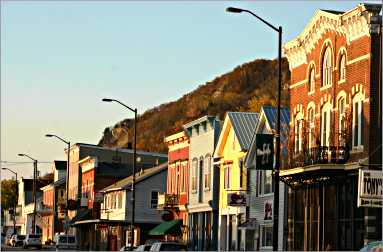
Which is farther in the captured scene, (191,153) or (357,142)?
(191,153)

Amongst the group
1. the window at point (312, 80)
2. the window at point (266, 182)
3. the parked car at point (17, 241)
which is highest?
the window at point (312, 80)

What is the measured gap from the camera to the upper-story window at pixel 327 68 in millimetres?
43059

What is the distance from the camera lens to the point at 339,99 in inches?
1628

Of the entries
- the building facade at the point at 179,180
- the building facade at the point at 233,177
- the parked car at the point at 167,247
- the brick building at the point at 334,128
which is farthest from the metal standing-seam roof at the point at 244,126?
the parked car at the point at 167,247

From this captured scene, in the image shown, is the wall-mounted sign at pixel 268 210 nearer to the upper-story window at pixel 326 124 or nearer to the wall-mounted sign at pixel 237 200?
the wall-mounted sign at pixel 237 200

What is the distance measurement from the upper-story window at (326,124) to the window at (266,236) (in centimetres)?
852

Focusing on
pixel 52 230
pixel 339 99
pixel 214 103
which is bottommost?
pixel 52 230

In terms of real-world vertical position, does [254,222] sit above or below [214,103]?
below

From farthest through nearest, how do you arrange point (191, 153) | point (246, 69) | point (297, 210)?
1. point (246, 69)
2. point (191, 153)
3. point (297, 210)

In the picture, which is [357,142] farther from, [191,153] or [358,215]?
[191,153]

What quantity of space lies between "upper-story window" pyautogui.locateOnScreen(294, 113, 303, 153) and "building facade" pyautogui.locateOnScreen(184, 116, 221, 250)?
13.1 metres

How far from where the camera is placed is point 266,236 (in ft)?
166

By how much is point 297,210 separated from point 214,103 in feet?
425

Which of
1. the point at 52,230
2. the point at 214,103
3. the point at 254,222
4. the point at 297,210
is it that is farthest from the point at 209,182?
the point at 214,103
